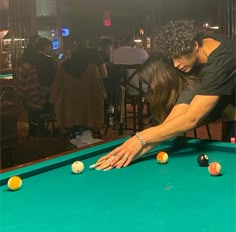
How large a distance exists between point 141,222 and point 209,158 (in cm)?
88

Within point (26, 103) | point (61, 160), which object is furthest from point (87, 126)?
point (61, 160)

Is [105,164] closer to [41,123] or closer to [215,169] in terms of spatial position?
[215,169]

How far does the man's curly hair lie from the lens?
2.21 meters

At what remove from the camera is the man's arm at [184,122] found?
2.08 metres

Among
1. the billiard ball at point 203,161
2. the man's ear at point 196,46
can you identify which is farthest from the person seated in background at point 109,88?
the billiard ball at point 203,161

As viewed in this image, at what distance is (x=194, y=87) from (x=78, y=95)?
109 inches

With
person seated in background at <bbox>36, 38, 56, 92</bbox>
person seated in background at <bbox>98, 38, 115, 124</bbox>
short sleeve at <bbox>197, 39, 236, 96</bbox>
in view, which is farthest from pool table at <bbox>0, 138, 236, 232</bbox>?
person seated in background at <bbox>98, 38, 115, 124</bbox>

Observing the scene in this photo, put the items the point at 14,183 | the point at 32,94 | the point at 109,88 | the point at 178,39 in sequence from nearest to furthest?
the point at 14,183 → the point at 178,39 → the point at 32,94 → the point at 109,88

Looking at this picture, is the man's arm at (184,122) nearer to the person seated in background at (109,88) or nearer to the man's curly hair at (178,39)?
the man's curly hair at (178,39)

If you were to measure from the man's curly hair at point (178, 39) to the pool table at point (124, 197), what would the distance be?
55 cm

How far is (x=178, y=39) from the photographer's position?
220 cm

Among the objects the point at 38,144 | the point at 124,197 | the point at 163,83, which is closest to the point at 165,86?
the point at 163,83

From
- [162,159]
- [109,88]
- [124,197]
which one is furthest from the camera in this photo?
[109,88]

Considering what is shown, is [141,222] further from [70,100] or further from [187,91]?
[70,100]
